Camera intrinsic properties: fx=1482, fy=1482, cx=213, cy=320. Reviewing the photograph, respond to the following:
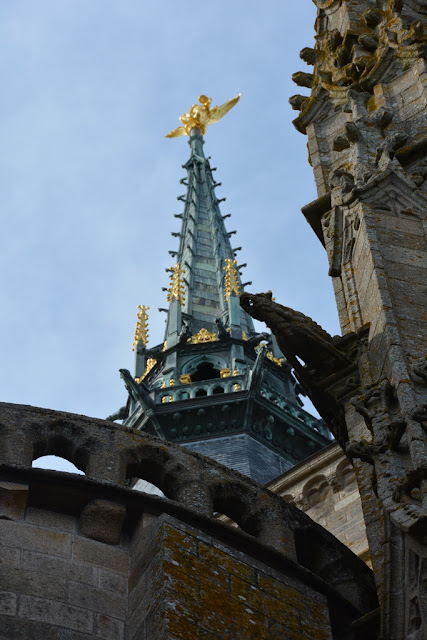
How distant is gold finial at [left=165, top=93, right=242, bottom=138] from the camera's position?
199ft

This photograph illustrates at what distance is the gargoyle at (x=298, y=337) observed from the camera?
11.3 metres

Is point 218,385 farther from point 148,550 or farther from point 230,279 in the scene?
point 148,550

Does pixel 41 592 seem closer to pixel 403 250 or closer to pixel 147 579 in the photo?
pixel 147 579

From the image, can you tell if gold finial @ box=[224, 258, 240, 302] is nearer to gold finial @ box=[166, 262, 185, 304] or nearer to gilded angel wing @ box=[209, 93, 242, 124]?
gold finial @ box=[166, 262, 185, 304]

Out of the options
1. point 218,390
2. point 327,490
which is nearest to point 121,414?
point 218,390

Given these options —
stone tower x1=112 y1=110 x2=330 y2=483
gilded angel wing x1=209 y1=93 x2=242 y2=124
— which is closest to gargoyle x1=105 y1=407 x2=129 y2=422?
stone tower x1=112 y1=110 x2=330 y2=483

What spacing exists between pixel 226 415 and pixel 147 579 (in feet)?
86.5

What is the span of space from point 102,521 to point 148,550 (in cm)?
51

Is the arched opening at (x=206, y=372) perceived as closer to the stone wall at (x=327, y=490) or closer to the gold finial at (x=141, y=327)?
the gold finial at (x=141, y=327)

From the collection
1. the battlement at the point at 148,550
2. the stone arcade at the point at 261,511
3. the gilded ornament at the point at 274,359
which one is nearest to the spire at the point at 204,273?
the gilded ornament at the point at 274,359

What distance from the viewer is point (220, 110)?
61750mm

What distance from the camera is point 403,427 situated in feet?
31.1

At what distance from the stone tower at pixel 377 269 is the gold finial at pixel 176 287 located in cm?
2465

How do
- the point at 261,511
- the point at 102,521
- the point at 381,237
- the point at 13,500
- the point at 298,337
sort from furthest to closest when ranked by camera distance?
1. the point at 381,237
2. the point at 298,337
3. the point at 261,511
4. the point at 102,521
5. the point at 13,500
